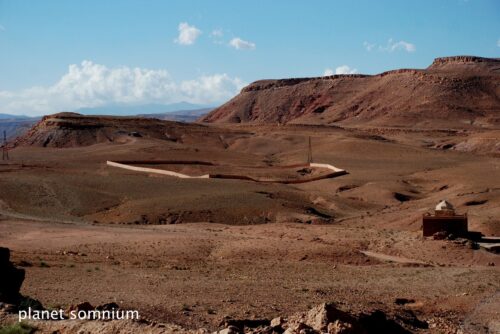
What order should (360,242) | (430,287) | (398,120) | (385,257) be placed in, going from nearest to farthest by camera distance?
(430,287) < (385,257) < (360,242) < (398,120)

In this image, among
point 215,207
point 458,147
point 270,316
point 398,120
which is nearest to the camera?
point 270,316

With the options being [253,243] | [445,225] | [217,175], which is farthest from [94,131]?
[445,225]

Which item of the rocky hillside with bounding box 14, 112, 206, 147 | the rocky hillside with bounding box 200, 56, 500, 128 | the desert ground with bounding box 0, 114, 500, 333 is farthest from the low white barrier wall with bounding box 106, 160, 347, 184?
the rocky hillside with bounding box 200, 56, 500, 128

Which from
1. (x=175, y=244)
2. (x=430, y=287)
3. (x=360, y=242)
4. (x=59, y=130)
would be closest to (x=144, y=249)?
(x=175, y=244)

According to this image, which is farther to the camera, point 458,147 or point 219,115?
point 219,115

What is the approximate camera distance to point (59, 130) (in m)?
85.1

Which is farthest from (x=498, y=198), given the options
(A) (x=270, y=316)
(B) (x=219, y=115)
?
(B) (x=219, y=115)

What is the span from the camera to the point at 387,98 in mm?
125062

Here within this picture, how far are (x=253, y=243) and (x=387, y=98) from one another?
104 meters

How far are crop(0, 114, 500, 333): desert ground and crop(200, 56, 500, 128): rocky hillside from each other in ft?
176

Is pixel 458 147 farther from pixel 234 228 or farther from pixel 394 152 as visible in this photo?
pixel 234 228

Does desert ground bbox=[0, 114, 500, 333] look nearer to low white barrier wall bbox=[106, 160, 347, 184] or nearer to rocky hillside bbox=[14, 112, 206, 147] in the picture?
low white barrier wall bbox=[106, 160, 347, 184]

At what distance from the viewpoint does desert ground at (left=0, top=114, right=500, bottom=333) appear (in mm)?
15648

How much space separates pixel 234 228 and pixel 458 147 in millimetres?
52389
